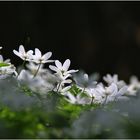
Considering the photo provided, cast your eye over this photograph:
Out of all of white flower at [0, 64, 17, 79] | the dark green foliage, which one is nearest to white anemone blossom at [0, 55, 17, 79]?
white flower at [0, 64, 17, 79]

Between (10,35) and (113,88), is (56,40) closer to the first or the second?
(10,35)

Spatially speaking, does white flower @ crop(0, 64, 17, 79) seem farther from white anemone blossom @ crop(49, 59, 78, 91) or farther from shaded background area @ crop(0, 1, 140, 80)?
shaded background area @ crop(0, 1, 140, 80)

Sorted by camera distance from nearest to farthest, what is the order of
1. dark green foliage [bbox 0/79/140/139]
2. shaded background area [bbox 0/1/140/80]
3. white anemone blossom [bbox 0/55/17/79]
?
dark green foliage [bbox 0/79/140/139], white anemone blossom [bbox 0/55/17/79], shaded background area [bbox 0/1/140/80]

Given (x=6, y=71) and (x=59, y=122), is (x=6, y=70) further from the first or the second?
(x=59, y=122)

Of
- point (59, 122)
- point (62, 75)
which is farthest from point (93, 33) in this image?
point (59, 122)

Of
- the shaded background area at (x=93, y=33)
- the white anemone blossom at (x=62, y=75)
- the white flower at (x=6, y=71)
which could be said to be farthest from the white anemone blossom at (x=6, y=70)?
the shaded background area at (x=93, y=33)

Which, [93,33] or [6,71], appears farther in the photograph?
[93,33]

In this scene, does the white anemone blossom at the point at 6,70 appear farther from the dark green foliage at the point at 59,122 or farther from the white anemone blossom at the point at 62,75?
the dark green foliage at the point at 59,122

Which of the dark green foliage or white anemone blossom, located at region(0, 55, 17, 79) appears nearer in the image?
the dark green foliage
